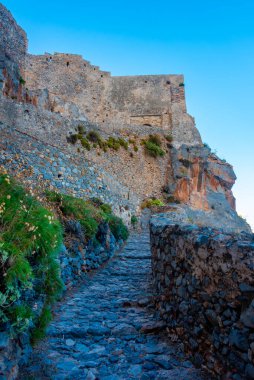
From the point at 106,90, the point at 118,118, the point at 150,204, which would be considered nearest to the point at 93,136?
the point at 150,204

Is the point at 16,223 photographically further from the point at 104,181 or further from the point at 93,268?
the point at 104,181

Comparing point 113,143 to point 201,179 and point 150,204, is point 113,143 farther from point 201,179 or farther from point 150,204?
point 201,179

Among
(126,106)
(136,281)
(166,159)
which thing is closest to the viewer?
(136,281)

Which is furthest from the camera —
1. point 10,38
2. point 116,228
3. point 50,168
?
point 10,38

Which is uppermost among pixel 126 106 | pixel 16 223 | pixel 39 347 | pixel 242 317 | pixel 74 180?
pixel 126 106

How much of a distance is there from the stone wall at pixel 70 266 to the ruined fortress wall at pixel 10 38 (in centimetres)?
2147

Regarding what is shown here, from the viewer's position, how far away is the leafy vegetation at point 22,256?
300 cm

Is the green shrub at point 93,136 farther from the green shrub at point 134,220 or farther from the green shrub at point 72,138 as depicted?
the green shrub at point 134,220

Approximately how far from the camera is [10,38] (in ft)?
87.8

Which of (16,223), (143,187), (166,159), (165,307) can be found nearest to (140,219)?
(143,187)

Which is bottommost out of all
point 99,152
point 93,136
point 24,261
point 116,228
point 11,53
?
point 24,261

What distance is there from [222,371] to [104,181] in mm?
11387

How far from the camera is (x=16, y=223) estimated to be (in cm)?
367

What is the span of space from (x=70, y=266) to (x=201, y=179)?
2186cm
